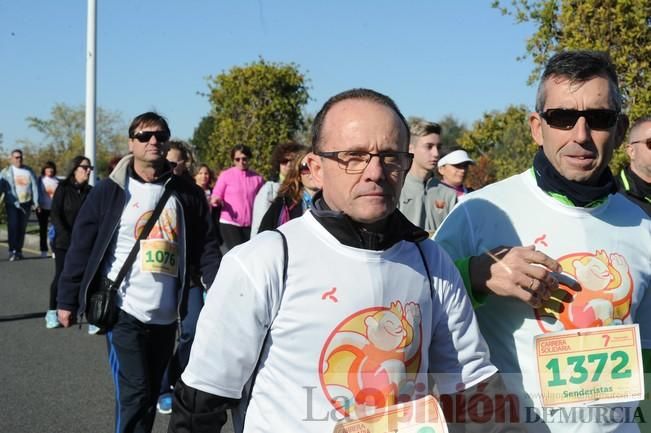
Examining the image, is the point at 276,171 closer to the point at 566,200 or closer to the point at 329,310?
the point at 566,200

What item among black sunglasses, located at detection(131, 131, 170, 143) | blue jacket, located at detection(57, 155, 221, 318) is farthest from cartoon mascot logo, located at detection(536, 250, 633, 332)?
black sunglasses, located at detection(131, 131, 170, 143)

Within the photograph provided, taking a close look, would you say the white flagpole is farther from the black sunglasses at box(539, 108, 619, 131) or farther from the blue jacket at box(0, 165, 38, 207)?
the black sunglasses at box(539, 108, 619, 131)

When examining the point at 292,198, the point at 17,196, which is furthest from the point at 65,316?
the point at 17,196

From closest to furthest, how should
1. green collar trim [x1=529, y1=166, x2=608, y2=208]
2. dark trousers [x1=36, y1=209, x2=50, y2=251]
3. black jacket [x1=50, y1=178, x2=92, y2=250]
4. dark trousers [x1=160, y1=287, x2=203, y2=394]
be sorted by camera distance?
1. green collar trim [x1=529, y1=166, x2=608, y2=208]
2. dark trousers [x1=160, y1=287, x2=203, y2=394]
3. black jacket [x1=50, y1=178, x2=92, y2=250]
4. dark trousers [x1=36, y1=209, x2=50, y2=251]

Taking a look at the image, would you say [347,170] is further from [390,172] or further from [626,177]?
[626,177]

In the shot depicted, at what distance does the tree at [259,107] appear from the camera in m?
23.0

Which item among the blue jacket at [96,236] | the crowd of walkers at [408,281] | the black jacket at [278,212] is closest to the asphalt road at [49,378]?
the blue jacket at [96,236]

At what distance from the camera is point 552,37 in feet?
31.6

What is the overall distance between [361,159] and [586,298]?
87cm

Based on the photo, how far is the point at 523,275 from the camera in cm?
227

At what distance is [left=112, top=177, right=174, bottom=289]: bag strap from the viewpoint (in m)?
4.59

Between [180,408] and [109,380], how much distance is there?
476cm

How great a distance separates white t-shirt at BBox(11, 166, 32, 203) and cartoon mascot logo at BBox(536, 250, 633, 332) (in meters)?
13.9

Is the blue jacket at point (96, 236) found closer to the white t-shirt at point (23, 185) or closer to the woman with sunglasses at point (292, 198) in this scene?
the woman with sunglasses at point (292, 198)
